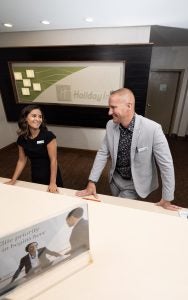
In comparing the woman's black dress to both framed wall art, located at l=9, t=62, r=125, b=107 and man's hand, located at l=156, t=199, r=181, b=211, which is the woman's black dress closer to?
man's hand, located at l=156, t=199, r=181, b=211

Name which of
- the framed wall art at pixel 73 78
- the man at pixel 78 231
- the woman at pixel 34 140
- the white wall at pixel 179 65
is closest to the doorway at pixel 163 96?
the white wall at pixel 179 65

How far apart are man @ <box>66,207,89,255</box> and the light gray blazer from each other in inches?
28.0

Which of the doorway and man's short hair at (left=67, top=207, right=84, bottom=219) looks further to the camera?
the doorway

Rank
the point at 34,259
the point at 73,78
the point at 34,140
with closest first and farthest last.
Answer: the point at 34,259
the point at 34,140
the point at 73,78

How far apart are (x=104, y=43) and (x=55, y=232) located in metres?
3.26

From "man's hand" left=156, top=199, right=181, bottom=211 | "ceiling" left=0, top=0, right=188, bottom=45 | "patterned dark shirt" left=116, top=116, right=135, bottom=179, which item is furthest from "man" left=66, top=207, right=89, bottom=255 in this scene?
"ceiling" left=0, top=0, right=188, bottom=45

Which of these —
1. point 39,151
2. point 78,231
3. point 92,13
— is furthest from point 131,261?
point 92,13

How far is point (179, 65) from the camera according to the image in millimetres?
4781

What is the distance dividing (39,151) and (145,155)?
960mm

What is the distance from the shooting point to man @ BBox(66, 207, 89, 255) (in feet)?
2.40

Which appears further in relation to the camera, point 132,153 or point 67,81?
point 67,81

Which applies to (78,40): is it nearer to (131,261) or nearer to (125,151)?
(125,151)

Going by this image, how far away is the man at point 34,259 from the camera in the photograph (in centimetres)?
67

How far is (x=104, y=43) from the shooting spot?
311cm
